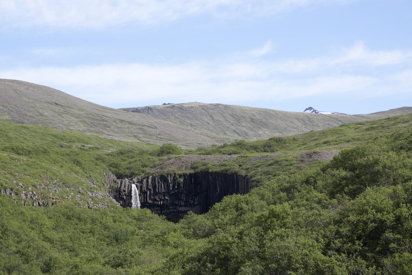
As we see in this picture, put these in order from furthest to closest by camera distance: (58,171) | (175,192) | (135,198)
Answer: (175,192) → (135,198) → (58,171)

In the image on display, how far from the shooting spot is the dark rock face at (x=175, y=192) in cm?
7494

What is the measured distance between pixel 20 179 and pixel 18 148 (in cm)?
1694

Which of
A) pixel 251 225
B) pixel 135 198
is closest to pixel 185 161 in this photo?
pixel 135 198

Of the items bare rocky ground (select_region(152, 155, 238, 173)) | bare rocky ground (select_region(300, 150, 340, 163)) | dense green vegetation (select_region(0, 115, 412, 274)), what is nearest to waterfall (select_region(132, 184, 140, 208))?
dense green vegetation (select_region(0, 115, 412, 274))

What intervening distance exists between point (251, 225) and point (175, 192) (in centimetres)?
3925

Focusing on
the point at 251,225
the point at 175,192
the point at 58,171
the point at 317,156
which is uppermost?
the point at 317,156

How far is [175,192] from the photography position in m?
77.0

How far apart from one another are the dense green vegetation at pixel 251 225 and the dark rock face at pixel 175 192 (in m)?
2.66

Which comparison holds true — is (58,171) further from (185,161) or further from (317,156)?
(317,156)

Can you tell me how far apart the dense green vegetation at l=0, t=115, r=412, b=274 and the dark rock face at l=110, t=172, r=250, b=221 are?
2.66m

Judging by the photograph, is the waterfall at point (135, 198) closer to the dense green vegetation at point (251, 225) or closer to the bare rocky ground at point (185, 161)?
the dense green vegetation at point (251, 225)

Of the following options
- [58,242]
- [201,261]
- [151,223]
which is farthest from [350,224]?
[151,223]

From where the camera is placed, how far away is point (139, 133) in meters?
195

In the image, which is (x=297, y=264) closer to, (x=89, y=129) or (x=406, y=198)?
(x=406, y=198)
